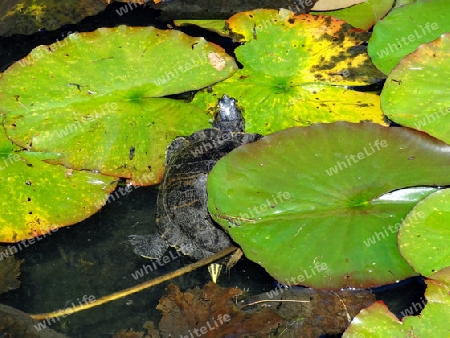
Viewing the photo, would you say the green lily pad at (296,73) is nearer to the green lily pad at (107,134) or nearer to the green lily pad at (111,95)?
the green lily pad at (111,95)

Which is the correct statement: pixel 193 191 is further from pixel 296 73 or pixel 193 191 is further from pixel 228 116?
pixel 296 73

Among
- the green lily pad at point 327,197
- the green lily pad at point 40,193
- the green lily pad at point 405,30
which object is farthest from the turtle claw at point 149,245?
the green lily pad at point 405,30

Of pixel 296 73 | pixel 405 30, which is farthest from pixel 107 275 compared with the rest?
pixel 405 30

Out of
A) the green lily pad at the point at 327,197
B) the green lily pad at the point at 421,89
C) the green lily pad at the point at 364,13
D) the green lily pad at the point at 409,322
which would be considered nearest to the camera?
the green lily pad at the point at 409,322

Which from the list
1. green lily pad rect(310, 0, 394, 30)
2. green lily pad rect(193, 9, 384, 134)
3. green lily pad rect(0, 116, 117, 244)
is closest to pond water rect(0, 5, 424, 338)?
green lily pad rect(0, 116, 117, 244)

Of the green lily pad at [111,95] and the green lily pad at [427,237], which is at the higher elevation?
the green lily pad at [111,95]

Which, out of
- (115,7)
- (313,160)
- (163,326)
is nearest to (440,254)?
(313,160)

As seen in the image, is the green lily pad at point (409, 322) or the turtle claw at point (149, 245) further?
the turtle claw at point (149, 245)
